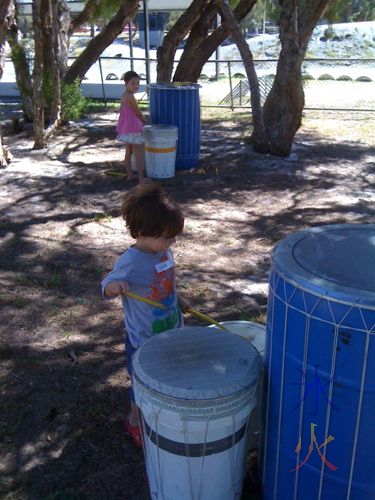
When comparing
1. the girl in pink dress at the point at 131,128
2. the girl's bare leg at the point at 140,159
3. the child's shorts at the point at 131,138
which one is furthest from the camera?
the girl's bare leg at the point at 140,159

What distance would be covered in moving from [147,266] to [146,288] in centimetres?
10

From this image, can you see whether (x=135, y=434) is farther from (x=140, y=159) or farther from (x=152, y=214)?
(x=140, y=159)

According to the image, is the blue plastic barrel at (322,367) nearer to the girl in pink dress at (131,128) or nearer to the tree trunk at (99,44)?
the girl in pink dress at (131,128)

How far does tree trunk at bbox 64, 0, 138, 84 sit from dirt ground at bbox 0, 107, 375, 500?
149 cm

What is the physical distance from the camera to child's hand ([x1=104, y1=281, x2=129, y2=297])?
2275 mm

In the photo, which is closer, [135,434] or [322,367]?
[322,367]

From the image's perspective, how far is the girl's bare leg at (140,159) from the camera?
713cm

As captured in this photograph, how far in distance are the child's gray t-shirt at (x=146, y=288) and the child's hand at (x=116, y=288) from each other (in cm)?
3

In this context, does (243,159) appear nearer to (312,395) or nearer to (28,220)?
(28,220)

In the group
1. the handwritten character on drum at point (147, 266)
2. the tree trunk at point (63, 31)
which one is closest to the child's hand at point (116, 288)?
the handwritten character on drum at point (147, 266)

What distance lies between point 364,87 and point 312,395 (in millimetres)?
15959

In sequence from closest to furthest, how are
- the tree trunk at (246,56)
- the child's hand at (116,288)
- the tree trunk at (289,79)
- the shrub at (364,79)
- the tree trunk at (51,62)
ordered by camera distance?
the child's hand at (116,288) → the tree trunk at (289,79) → the tree trunk at (246,56) → the tree trunk at (51,62) → the shrub at (364,79)

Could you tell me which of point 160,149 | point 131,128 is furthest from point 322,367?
point 131,128

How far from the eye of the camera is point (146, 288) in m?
2.41
